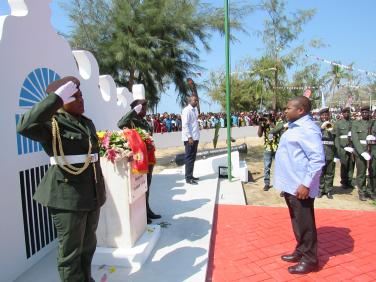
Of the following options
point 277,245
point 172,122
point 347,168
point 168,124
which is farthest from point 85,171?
point 172,122

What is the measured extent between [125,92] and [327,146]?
15.3ft

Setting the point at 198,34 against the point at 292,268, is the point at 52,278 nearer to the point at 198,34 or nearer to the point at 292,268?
the point at 292,268

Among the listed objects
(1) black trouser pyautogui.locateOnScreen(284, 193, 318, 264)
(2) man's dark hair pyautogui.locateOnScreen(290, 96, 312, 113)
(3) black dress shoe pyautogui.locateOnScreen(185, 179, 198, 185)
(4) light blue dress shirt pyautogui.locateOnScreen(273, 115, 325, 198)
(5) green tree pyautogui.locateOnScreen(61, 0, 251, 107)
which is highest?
(5) green tree pyautogui.locateOnScreen(61, 0, 251, 107)

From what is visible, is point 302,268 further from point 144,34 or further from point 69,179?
point 144,34

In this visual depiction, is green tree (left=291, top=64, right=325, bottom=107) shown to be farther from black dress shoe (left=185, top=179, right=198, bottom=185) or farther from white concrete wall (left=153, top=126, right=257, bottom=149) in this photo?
black dress shoe (left=185, top=179, right=198, bottom=185)

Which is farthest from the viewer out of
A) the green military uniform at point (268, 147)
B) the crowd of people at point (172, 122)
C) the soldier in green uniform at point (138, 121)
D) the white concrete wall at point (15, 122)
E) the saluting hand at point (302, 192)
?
the crowd of people at point (172, 122)

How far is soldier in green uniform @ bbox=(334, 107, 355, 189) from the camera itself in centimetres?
743

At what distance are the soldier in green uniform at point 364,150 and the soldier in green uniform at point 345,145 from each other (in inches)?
19.8

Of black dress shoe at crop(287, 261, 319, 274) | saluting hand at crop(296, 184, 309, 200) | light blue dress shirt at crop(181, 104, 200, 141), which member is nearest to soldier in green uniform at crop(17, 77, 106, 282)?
saluting hand at crop(296, 184, 309, 200)

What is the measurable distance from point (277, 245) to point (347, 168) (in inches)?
168

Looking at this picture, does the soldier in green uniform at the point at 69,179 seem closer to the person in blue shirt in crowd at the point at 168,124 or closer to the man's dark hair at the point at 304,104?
the man's dark hair at the point at 304,104

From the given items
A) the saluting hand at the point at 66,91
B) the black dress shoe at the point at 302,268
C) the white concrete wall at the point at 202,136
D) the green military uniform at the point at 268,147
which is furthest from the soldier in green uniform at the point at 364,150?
the white concrete wall at the point at 202,136

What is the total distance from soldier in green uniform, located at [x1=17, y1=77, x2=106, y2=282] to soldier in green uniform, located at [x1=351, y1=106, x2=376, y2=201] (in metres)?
5.54

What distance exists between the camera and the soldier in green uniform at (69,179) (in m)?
2.57
